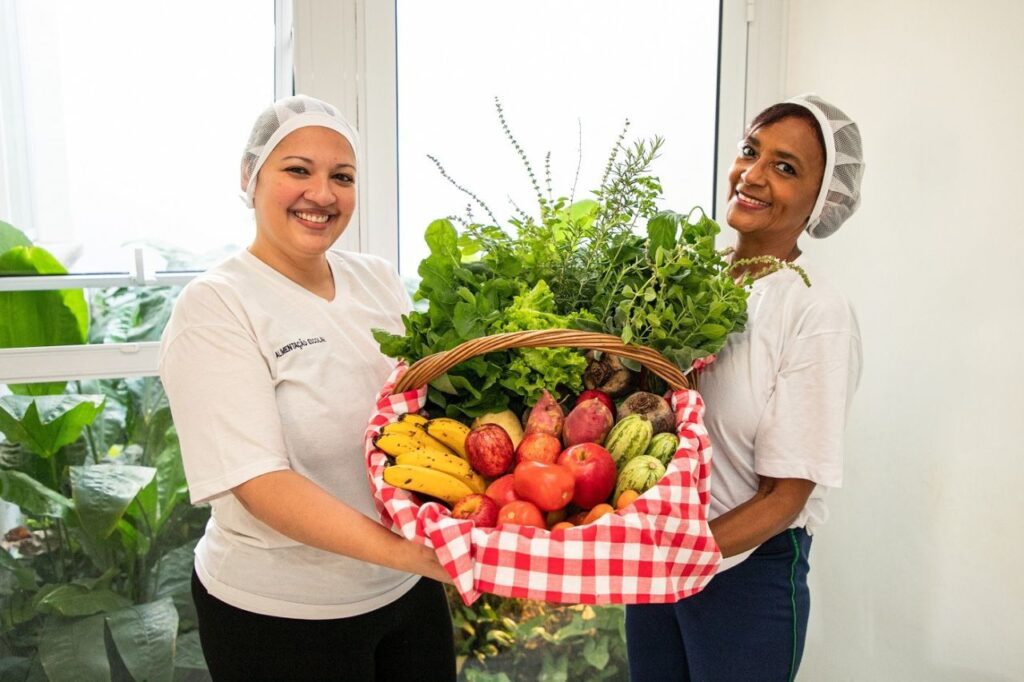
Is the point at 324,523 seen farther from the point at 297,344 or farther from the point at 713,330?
the point at 713,330

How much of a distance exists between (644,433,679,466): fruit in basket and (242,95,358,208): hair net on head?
766mm

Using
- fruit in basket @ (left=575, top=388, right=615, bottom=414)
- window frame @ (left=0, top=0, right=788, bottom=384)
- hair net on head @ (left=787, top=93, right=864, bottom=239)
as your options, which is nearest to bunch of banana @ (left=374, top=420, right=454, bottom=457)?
fruit in basket @ (left=575, top=388, right=615, bottom=414)

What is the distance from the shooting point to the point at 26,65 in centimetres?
191

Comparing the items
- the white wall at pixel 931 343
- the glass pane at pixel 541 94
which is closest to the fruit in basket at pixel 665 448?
the white wall at pixel 931 343

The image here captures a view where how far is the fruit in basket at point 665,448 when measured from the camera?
1.15m

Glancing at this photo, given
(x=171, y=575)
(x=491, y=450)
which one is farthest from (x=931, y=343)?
(x=171, y=575)

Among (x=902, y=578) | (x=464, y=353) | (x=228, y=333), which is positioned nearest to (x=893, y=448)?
(x=902, y=578)

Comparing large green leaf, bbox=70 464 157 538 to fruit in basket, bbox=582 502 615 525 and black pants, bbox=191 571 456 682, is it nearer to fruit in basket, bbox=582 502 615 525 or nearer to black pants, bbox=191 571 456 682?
black pants, bbox=191 571 456 682

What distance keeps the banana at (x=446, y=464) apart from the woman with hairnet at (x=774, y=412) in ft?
1.35

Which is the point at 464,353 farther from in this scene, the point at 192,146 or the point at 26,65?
the point at 26,65

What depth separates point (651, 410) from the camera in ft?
3.99

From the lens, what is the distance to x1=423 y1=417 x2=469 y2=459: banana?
1228 mm

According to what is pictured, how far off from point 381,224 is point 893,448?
138 cm

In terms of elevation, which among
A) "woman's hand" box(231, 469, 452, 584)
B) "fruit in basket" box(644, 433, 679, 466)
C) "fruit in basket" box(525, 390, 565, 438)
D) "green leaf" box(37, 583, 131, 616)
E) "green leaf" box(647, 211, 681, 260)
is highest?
"green leaf" box(647, 211, 681, 260)
